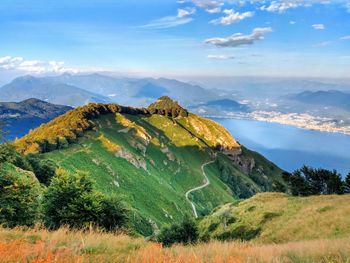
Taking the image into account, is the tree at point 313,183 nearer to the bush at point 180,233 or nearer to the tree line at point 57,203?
the bush at point 180,233

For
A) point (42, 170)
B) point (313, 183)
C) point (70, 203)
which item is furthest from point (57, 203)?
point (313, 183)

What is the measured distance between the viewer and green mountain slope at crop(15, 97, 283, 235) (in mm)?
92625

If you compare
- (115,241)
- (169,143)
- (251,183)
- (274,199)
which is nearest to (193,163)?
(169,143)

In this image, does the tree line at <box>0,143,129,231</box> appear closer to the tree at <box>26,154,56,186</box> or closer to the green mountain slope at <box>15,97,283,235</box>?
the green mountain slope at <box>15,97,283,235</box>

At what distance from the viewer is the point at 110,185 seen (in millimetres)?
89688

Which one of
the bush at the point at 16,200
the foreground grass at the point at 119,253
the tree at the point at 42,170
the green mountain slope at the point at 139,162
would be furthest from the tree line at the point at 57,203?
the tree at the point at 42,170

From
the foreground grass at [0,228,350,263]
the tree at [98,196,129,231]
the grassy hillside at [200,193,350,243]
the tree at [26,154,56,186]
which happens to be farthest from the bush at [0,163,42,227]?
the tree at [26,154,56,186]

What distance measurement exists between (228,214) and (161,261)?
44.7 metres

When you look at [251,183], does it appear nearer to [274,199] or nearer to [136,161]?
[136,161]

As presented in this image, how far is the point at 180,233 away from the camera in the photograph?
39250mm

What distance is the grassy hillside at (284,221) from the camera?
33.0 m

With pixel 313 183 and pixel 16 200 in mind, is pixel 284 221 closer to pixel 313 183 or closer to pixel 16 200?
pixel 16 200

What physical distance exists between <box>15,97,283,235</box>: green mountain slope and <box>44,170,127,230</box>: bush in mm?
30451

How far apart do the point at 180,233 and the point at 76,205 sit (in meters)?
13.9
